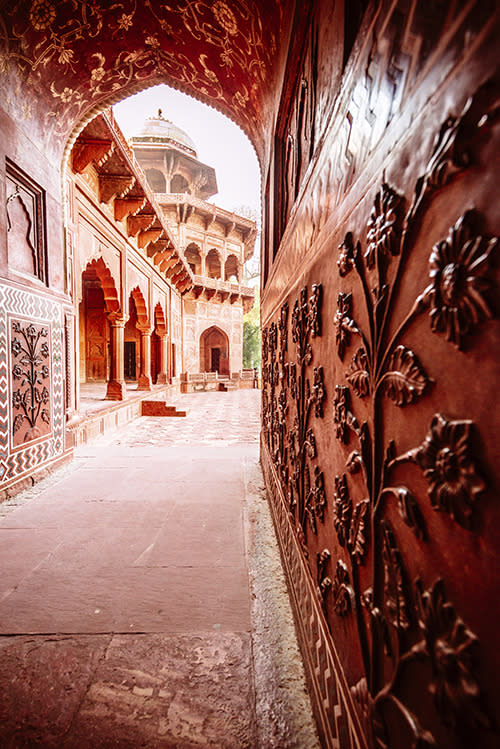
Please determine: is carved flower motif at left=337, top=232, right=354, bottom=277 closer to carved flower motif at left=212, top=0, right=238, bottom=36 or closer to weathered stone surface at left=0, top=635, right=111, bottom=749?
weathered stone surface at left=0, top=635, right=111, bottom=749

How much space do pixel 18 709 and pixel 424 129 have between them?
1713 mm

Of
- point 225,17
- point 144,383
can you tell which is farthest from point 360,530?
point 144,383

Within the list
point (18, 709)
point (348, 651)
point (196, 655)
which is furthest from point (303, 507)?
point (18, 709)

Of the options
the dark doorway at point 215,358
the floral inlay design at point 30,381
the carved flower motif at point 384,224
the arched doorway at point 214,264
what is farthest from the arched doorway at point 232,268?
the carved flower motif at point 384,224

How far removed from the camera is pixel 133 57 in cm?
332

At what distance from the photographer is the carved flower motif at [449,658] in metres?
0.37

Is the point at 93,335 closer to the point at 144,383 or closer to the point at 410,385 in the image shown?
the point at 144,383

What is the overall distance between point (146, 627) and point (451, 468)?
1412mm

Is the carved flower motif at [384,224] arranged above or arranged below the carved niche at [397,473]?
above

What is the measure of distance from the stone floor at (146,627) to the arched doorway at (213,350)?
17.2 metres

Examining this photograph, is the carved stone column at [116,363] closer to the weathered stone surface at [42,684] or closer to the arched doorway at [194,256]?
the weathered stone surface at [42,684]

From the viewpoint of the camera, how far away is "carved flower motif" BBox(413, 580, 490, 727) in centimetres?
37

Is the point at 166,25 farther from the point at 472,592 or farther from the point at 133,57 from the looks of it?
the point at 472,592

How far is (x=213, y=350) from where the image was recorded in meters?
20.5
